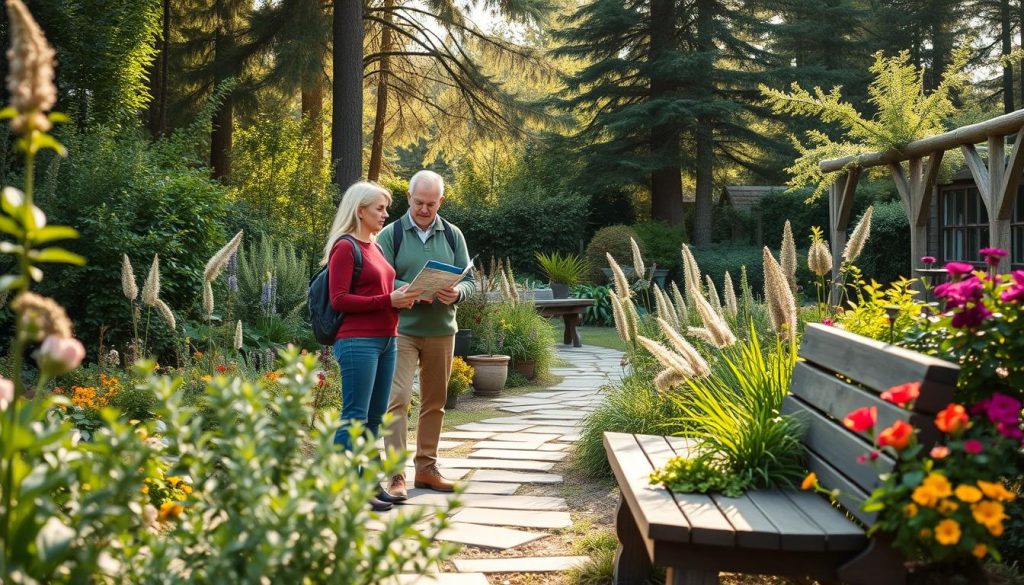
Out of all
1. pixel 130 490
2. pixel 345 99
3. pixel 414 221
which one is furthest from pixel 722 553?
pixel 345 99

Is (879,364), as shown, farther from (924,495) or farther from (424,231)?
(424,231)

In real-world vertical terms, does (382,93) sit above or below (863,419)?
above

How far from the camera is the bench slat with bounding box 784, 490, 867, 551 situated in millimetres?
2545

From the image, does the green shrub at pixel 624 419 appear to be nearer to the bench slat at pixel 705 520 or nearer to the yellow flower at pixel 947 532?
the bench slat at pixel 705 520

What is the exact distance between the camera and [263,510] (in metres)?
1.89

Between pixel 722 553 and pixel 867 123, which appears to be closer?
pixel 722 553

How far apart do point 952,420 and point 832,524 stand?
55 cm

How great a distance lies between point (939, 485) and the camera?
224cm

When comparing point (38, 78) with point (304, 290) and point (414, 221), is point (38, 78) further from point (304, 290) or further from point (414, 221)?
point (304, 290)

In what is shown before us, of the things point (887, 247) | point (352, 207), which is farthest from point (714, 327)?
point (887, 247)

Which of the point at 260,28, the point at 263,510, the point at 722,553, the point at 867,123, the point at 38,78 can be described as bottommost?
the point at 722,553

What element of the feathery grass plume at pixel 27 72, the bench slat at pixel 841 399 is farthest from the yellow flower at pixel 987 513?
the feathery grass plume at pixel 27 72

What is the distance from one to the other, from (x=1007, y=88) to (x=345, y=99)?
2250 centimetres

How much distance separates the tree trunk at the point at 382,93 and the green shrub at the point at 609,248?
18.7ft
